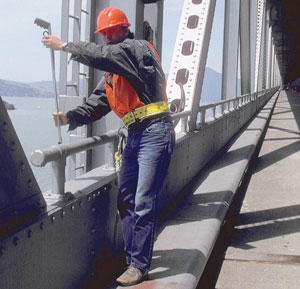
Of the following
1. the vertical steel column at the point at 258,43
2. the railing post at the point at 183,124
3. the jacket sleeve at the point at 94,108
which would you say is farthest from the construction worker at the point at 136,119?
the vertical steel column at the point at 258,43

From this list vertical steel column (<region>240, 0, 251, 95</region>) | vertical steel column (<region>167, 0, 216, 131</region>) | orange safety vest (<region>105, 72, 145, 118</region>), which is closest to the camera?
orange safety vest (<region>105, 72, 145, 118</region>)

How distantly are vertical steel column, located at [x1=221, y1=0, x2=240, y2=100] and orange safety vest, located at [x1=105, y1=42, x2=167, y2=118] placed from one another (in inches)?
434

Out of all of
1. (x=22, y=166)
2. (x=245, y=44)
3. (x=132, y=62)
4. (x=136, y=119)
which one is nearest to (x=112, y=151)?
(x=136, y=119)

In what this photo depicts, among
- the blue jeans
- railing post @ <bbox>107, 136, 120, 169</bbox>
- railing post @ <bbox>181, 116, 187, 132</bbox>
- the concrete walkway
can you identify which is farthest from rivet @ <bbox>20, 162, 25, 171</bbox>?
railing post @ <bbox>181, 116, 187, 132</bbox>

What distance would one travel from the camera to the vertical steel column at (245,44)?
62.3 ft

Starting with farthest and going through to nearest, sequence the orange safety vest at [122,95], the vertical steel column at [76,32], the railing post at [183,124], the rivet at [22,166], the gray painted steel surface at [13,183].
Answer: the railing post at [183,124], the vertical steel column at [76,32], the orange safety vest at [122,95], the rivet at [22,166], the gray painted steel surface at [13,183]

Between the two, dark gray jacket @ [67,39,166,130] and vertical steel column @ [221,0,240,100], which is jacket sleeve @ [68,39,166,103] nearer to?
dark gray jacket @ [67,39,166,130]

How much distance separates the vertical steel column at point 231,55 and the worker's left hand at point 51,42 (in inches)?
455

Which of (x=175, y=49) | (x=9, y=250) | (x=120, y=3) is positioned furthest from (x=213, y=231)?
(x=175, y=49)

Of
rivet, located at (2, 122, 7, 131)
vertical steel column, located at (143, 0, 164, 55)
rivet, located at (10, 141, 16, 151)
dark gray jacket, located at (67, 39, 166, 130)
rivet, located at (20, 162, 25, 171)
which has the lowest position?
rivet, located at (20, 162, 25, 171)

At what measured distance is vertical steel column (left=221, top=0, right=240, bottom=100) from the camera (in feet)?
48.7

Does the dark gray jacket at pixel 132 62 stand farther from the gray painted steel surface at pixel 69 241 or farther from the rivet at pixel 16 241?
the rivet at pixel 16 241

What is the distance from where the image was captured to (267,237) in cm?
604

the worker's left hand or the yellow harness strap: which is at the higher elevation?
the worker's left hand
